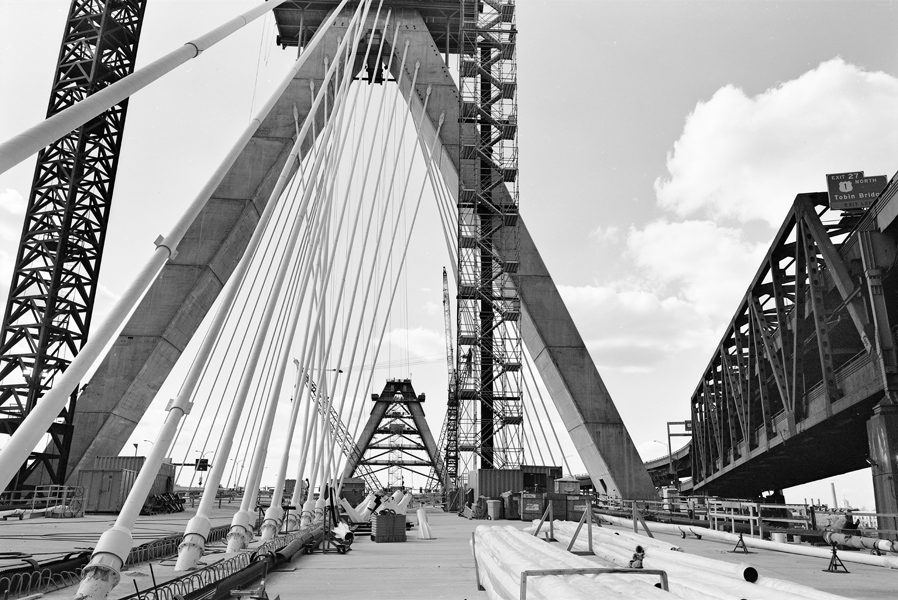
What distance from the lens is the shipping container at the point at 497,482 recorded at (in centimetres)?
3142

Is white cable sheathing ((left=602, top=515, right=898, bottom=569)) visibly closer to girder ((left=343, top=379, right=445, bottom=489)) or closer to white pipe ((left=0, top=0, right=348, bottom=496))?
white pipe ((left=0, top=0, right=348, bottom=496))

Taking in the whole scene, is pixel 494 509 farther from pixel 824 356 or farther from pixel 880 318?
pixel 880 318

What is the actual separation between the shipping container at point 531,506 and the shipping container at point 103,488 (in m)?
14.8

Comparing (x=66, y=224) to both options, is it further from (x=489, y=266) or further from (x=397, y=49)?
(x=489, y=266)

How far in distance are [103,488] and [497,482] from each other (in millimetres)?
16223

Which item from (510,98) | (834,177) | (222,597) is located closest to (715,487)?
(834,177)

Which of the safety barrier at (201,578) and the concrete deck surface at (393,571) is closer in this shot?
the safety barrier at (201,578)

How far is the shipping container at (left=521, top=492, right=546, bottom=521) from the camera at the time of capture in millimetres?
26438

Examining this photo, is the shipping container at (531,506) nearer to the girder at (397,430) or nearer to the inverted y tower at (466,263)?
the inverted y tower at (466,263)

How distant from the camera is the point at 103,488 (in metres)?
26.4

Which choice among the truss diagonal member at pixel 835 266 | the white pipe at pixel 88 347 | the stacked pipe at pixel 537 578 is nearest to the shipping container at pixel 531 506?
the truss diagonal member at pixel 835 266

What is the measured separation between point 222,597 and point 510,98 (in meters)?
31.8

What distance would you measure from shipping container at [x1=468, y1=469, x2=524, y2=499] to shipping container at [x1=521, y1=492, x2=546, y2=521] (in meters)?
4.51

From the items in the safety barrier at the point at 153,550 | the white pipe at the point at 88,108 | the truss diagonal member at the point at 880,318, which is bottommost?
the safety barrier at the point at 153,550
